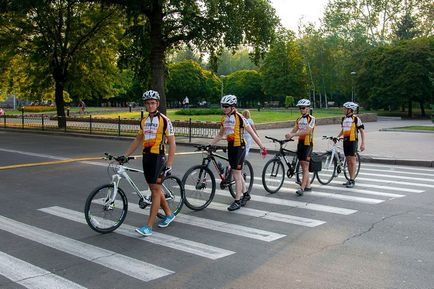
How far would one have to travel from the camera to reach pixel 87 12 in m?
30.2

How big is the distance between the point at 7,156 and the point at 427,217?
563 inches

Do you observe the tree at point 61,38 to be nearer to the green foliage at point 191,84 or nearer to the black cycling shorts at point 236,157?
the black cycling shorts at point 236,157

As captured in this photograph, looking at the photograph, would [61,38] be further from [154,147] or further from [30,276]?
[30,276]

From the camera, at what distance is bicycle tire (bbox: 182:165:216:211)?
27.6ft

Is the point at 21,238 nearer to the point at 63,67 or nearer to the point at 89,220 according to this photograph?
the point at 89,220

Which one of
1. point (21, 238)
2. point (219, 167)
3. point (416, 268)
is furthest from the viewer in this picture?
point (219, 167)

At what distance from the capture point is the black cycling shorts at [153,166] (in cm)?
675

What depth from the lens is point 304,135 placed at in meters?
9.81

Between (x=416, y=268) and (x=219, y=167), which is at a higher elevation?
(x=219, y=167)

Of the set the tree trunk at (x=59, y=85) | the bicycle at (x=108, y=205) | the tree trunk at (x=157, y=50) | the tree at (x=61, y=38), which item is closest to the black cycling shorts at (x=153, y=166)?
the bicycle at (x=108, y=205)

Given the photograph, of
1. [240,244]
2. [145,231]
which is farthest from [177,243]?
[240,244]

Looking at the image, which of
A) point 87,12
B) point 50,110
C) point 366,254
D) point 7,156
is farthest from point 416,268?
point 50,110

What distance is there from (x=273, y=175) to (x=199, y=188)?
7.26 ft

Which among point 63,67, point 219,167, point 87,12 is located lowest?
point 219,167
